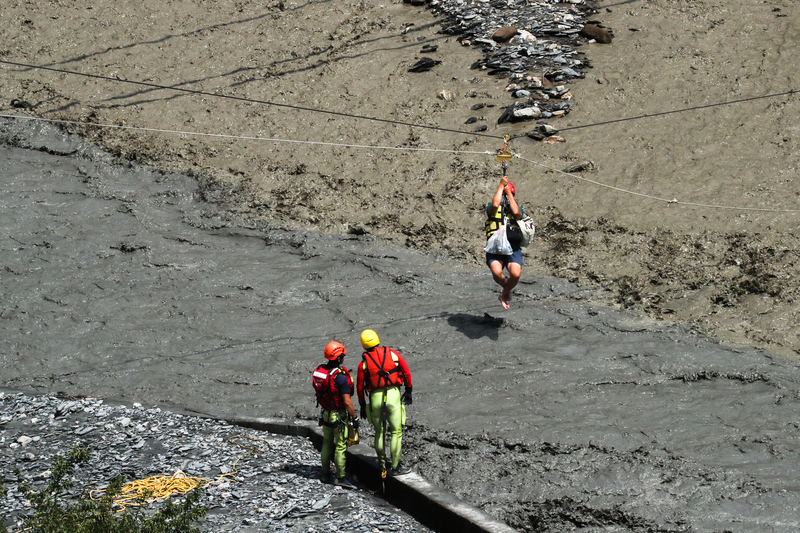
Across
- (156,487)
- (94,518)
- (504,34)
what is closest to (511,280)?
(156,487)

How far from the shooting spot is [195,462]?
777 cm

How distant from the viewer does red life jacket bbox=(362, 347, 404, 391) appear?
23.6 feet

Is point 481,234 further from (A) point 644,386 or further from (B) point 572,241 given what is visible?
(A) point 644,386

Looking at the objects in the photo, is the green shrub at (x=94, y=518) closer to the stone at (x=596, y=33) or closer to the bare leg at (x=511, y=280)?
the bare leg at (x=511, y=280)

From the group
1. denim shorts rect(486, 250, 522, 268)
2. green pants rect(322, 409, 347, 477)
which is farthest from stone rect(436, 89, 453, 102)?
green pants rect(322, 409, 347, 477)

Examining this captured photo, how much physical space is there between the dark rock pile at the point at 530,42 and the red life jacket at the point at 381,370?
7397mm

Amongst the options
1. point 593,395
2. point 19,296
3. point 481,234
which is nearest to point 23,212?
point 19,296

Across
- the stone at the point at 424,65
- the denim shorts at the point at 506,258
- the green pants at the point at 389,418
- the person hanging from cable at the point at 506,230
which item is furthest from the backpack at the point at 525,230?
the stone at the point at 424,65

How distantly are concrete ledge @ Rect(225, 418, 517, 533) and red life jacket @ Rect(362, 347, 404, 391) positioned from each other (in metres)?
0.93

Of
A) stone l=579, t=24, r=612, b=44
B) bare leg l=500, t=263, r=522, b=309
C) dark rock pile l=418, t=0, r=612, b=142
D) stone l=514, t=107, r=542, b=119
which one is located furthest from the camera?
stone l=579, t=24, r=612, b=44

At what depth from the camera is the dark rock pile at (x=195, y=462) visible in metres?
6.79

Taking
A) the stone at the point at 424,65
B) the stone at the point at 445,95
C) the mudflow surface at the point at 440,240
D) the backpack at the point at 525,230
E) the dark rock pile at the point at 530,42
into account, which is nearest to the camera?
the mudflow surface at the point at 440,240

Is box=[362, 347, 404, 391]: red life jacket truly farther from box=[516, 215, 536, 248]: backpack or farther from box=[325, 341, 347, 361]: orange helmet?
box=[516, 215, 536, 248]: backpack

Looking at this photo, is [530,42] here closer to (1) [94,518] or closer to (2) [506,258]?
(2) [506,258]
